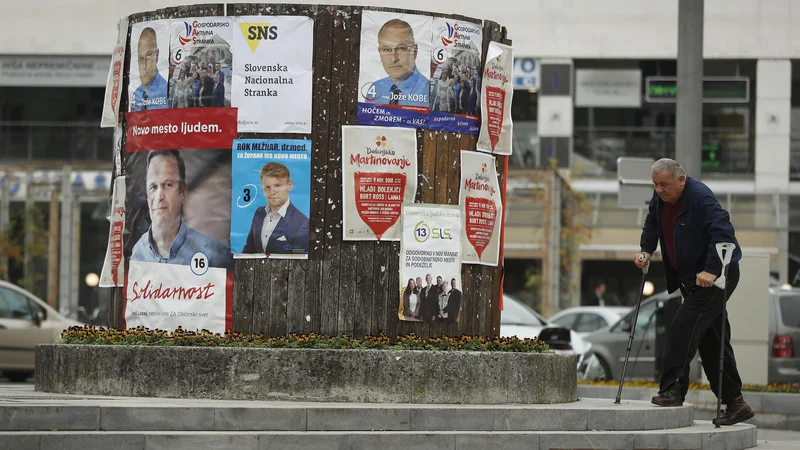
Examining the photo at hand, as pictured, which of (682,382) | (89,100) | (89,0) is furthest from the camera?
(89,100)

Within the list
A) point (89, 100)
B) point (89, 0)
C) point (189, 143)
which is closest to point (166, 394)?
point (189, 143)

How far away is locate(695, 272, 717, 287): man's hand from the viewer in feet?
32.6

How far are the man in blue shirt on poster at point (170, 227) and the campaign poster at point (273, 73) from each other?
0.70 m

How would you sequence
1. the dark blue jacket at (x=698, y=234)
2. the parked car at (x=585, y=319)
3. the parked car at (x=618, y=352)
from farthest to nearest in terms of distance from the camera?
the parked car at (x=585, y=319) < the parked car at (x=618, y=352) < the dark blue jacket at (x=698, y=234)

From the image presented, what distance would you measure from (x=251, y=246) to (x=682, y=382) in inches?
138

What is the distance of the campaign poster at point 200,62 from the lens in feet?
35.1

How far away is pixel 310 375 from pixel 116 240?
2582 millimetres

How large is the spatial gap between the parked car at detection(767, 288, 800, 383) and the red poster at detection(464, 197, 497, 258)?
8.07 metres

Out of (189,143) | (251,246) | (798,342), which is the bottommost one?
(798,342)

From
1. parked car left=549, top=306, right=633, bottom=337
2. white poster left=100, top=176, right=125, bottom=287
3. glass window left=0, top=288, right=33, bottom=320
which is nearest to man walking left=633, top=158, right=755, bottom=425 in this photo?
white poster left=100, top=176, right=125, bottom=287

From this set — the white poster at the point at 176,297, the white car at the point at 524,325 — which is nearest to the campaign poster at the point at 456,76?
the white poster at the point at 176,297

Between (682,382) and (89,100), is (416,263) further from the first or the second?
(89,100)

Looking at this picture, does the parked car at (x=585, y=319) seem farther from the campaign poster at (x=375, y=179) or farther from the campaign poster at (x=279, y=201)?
the campaign poster at (x=279, y=201)

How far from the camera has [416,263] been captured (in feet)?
35.0
